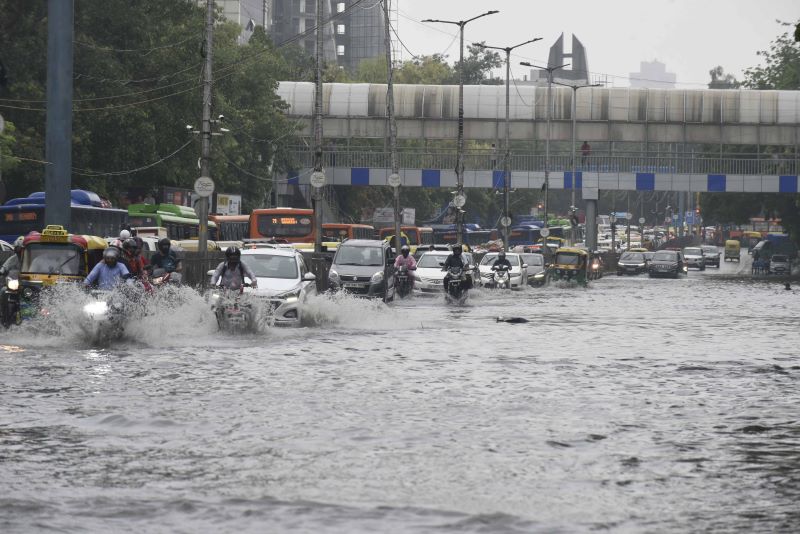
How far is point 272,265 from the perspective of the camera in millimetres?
27250

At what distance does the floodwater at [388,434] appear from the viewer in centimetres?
866

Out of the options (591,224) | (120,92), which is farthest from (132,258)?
(591,224)

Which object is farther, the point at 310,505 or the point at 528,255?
the point at 528,255

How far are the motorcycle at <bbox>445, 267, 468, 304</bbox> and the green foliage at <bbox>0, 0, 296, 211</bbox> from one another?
17.3m

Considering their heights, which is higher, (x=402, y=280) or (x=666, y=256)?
(x=402, y=280)

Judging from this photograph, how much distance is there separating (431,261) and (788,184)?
4242cm

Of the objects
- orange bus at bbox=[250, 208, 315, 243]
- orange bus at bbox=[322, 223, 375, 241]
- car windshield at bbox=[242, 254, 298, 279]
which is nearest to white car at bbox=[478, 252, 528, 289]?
orange bus at bbox=[250, 208, 315, 243]

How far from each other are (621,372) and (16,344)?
8.56 metres

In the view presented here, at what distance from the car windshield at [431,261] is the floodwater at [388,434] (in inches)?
836

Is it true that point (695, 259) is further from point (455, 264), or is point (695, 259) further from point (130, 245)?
point (130, 245)

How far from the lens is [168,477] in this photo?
32.1ft

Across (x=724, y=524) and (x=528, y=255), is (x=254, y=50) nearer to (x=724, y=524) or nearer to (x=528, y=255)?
(x=528, y=255)

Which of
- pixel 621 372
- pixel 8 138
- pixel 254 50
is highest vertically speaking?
pixel 254 50

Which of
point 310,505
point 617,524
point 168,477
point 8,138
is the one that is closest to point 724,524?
point 617,524
